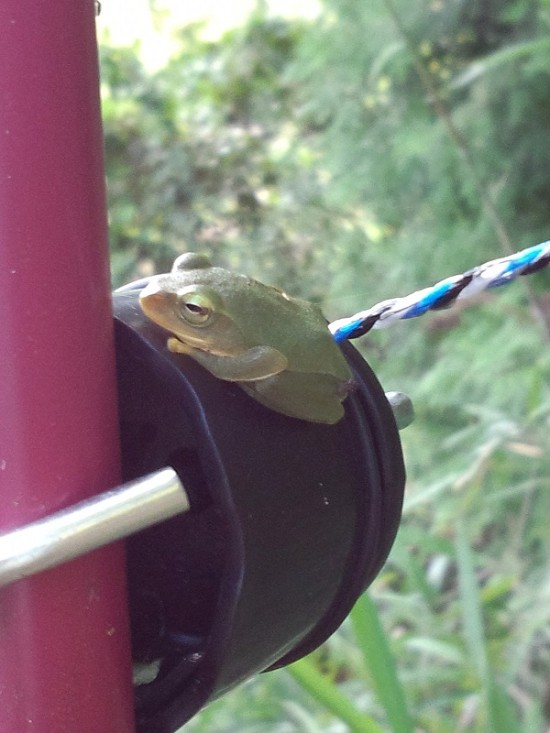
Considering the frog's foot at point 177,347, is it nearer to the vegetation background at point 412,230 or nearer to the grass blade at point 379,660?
the grass blade at point 379,660

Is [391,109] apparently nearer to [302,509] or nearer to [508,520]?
[508,520]

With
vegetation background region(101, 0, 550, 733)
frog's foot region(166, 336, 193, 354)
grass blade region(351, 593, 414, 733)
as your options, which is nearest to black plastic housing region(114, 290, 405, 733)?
frog's foot region(166, 336, 193, 354)

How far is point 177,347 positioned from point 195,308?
72 mm

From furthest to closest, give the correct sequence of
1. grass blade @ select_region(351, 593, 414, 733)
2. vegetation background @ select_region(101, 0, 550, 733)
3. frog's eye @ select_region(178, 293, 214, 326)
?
vegetation background @ select_region(101, 0, 550, 733) → grass blade @ select_region(351, 593, 414, 733) → frog's eye @ select_region(178, 293, 214, 326)

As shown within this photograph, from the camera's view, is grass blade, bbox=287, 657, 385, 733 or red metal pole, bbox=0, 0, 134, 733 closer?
red metal pole, bbox=0, 0, 134, 733

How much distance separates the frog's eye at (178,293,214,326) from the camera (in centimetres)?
28

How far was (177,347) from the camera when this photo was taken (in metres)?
0.23

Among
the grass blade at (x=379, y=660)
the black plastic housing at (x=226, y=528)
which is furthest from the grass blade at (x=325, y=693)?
the black plastic housing at (x=226, y=528)

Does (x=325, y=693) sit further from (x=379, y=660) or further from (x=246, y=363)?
(x=246, y=363)

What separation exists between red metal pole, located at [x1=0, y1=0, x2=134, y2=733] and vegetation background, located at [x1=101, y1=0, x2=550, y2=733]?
56 centimetres

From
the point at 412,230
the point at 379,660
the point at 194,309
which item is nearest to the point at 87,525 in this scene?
the point at 194,309

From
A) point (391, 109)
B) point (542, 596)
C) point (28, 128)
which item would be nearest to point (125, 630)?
point (28, 128)

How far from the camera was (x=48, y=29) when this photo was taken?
17cm

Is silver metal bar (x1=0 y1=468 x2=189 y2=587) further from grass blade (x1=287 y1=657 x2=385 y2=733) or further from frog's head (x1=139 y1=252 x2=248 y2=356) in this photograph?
grass blade (x1=287 y1=657 x2=385 y2=733)
